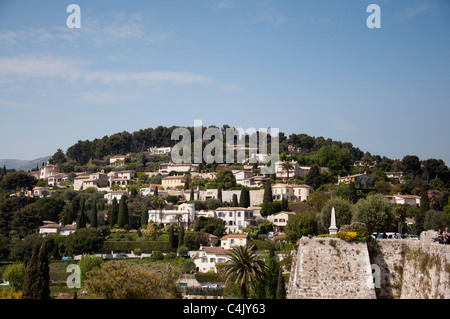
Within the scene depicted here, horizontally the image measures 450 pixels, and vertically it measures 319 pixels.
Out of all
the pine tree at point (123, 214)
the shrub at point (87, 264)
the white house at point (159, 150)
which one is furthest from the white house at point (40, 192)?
the shrub at point (87, 264)

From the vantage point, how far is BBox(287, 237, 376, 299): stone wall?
65.7 feet

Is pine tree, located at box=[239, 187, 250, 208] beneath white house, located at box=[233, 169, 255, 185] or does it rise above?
beneath

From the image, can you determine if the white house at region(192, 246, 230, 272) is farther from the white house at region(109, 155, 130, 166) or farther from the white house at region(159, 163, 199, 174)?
the white house at region(109, 155, 130, 166)

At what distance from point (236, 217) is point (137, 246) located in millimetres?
15086

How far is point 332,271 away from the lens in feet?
67.1

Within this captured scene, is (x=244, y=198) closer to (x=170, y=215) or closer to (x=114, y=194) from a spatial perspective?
(x=170, y=215)

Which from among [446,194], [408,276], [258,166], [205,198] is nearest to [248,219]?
[205,198]

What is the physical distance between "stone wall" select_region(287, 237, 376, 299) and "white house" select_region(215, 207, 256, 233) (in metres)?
51.7

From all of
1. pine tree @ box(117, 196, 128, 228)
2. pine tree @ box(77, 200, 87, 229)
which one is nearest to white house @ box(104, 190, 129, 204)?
pine tree @ box(117, 196, 128, 228)

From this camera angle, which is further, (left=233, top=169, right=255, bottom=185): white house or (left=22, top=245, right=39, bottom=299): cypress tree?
(left=233, top=169, right=255, bottom=185): white house

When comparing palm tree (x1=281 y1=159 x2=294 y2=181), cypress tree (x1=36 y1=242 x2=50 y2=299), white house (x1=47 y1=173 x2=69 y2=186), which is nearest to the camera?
cypress tree (x1=36 y1=242 x2=50 y2=299)
